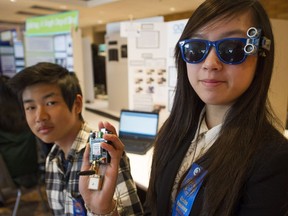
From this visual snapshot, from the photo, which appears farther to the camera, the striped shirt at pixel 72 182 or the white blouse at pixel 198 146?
the striped shirt at pixel 72 182

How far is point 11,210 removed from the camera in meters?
2.32

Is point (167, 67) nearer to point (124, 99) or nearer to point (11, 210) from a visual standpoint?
point (124, 99)

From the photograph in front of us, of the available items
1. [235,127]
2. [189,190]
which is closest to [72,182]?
[189,190]

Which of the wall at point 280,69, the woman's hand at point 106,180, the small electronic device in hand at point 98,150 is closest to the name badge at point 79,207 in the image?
the woman's hand at point 106,180

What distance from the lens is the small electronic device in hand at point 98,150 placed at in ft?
2.20

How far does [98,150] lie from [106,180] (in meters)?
0.09

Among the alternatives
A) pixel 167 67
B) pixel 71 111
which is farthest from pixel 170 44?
pixel 71 111

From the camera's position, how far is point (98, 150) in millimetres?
671

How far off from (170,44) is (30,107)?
141cm

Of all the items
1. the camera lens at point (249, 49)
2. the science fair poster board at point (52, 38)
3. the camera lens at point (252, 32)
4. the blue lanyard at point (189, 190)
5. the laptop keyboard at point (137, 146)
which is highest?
the science fair poster board at point (52, 38)

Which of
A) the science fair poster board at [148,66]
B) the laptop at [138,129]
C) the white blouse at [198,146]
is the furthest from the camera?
the science fair poster board at [148,66]

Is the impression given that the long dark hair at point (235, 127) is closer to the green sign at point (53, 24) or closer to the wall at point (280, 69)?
the wall at point (280, 69)

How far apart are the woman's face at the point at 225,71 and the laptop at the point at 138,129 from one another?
4.22 ft

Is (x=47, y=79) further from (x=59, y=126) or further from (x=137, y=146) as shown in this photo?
(x=137, y=146)
